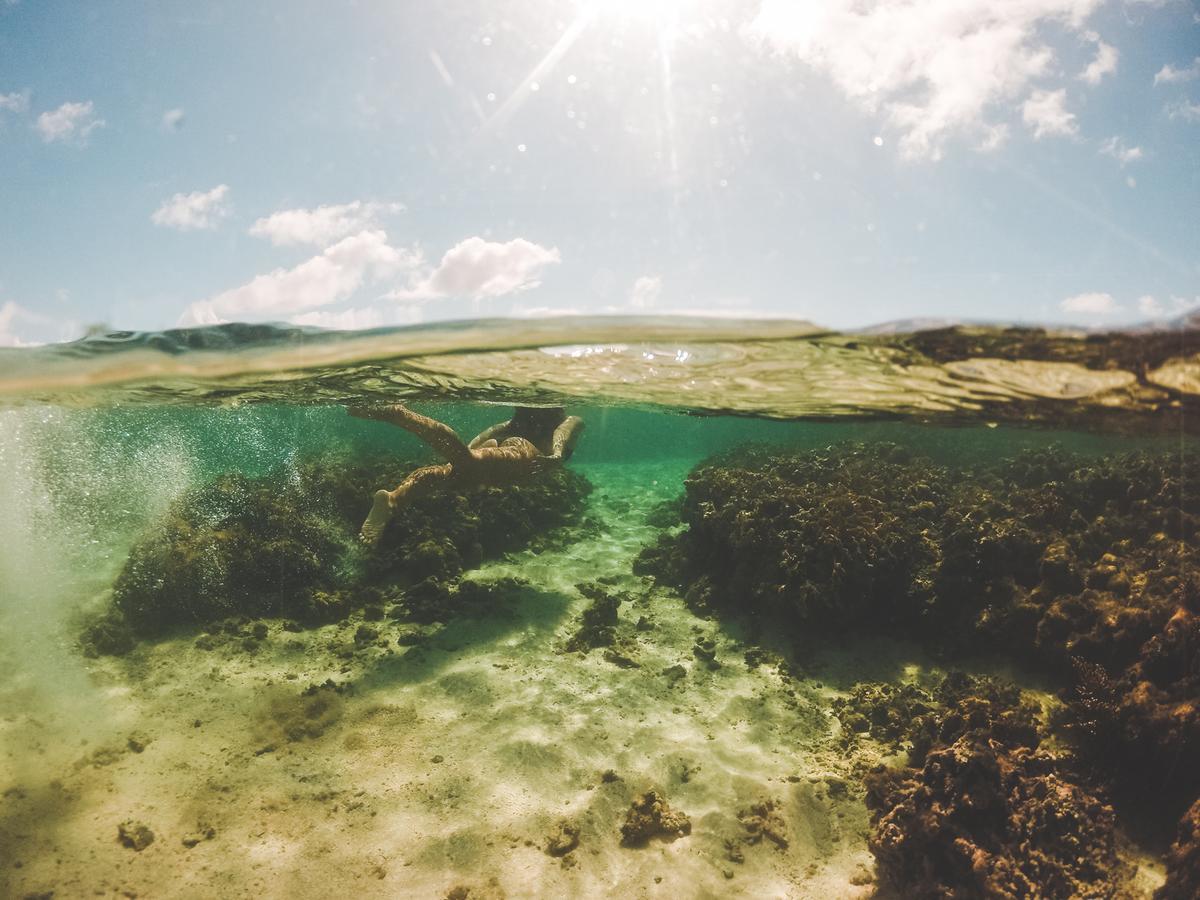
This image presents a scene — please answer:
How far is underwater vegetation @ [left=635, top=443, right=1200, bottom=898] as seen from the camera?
4859mm

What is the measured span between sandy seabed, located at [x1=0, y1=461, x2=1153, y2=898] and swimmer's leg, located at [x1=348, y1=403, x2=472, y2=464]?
3324 millimetres

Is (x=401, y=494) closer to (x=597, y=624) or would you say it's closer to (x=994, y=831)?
(x=597, y=624)

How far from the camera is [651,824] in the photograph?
18.5 ft

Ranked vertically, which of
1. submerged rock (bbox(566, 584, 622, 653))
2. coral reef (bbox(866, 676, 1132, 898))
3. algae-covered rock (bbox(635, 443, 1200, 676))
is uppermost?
algae-covered rock (bbox(635, 443, 1200, 676))

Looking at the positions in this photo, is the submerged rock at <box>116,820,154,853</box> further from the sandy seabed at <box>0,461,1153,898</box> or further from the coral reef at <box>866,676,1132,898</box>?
the coral reef at <box>866,676,1132,898</box>

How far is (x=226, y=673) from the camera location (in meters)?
8.70

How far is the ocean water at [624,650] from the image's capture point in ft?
17.4

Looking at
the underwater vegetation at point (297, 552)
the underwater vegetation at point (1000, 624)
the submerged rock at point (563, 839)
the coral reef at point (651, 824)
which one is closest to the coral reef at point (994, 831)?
the underwater vegetation at point (1000, 624)

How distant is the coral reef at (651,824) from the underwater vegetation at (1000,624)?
73.0 inches

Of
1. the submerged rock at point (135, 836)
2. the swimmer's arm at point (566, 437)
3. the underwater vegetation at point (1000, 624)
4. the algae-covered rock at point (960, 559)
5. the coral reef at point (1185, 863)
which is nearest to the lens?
the coral reef at point (1185, 863)

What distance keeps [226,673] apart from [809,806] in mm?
8740

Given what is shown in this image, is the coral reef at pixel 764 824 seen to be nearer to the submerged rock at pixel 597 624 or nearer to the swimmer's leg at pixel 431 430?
the submerged rock at pixel 597 624

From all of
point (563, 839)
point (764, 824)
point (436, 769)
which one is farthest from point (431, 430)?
Result: point (764, 824)

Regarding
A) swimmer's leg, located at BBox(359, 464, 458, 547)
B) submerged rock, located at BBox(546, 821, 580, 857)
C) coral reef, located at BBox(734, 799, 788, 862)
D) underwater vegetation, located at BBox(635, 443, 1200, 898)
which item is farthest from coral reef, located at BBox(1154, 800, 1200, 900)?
swimmer's leg, located at BBox(359, 464, 458, 547)
